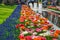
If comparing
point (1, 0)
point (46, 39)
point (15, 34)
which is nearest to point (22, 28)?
point (15, 34)

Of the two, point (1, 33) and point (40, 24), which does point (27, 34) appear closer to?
point (1, 33)

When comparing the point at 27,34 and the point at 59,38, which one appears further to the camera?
the point at 27,34

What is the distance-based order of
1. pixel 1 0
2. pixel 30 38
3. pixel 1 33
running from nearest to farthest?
pixel 30 38 → pixel 1 33 → pixel 1 0

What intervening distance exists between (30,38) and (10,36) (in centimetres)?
39

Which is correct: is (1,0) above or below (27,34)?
below

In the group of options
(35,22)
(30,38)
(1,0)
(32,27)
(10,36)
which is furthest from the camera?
(1,0)

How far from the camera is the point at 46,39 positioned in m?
3.61

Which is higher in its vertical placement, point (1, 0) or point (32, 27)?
point (32, 27)

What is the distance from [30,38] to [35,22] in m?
1.41

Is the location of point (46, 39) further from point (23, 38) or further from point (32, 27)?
point (32, 27)

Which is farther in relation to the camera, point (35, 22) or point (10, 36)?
point (35, 22)

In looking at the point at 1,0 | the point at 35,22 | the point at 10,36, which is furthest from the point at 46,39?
the point at 1,0

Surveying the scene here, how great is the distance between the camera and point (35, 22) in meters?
4.81

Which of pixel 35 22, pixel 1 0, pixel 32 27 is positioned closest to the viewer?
pixel 32 27
